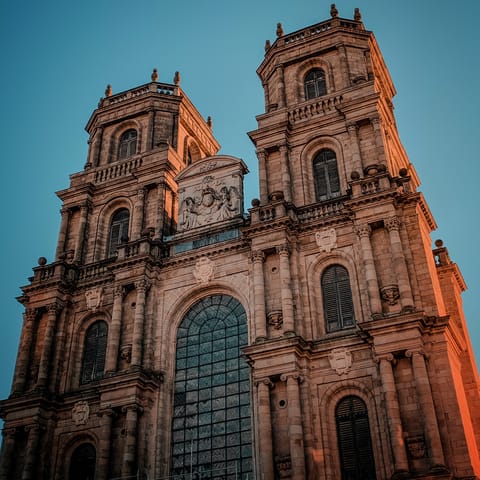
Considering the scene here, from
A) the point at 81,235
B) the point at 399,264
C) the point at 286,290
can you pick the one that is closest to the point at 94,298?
the point at 81,235

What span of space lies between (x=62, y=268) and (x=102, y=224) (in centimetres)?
374

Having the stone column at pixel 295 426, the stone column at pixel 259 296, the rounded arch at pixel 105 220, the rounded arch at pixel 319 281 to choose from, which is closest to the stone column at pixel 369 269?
the rounded arch at pixel 319 281

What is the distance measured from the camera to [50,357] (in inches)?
1271

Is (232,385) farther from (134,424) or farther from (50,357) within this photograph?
(50,357)

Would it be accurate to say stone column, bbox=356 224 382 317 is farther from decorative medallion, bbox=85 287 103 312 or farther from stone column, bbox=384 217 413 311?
decorative medallion, bbox=85 287 103 312

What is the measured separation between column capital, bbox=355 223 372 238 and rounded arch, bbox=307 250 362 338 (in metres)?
1.05

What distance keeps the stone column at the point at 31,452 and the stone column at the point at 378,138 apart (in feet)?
62.4

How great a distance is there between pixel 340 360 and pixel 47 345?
1396 centimetres

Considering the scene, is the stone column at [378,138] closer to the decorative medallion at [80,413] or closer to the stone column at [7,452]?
the decorative medallion at [80,413]

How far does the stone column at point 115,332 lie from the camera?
30.5 metres

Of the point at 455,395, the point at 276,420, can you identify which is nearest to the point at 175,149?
the point at 276,420

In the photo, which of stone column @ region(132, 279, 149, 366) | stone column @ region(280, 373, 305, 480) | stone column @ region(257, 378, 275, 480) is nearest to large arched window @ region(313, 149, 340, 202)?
stone column @ region(132, 279, 149, 366)

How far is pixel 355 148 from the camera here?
3203 cm

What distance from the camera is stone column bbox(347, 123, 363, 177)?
3147cm
